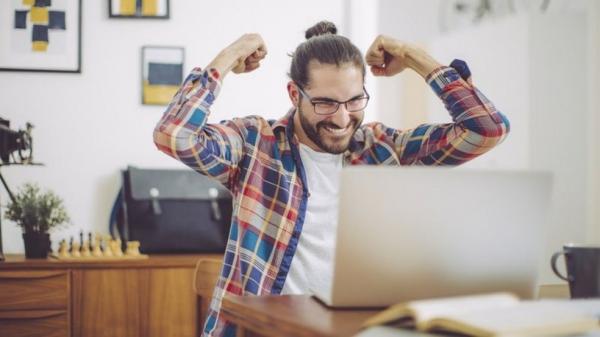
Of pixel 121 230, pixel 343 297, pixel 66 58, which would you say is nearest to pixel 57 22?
pixel 66 58

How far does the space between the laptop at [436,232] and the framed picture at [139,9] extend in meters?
2.51

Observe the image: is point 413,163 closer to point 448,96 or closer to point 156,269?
Answer: point 448,96

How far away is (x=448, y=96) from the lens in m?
1.93

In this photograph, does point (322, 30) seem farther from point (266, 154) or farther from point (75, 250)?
point (75, 250)

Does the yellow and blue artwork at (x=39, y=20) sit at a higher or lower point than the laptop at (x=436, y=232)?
higher

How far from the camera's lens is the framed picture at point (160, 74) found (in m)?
3.42

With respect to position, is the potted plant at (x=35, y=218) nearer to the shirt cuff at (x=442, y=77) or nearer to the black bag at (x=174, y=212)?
the black bag at (x=174, y=212)

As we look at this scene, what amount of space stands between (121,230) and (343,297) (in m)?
2.27

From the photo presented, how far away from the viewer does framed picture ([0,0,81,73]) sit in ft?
11.0

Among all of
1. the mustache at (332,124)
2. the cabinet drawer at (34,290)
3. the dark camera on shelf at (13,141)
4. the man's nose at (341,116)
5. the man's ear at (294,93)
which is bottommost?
the cabinet drawer at (34,290)

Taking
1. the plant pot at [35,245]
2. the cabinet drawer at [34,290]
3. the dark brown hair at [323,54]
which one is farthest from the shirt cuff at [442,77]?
the plant pot at [35,245]

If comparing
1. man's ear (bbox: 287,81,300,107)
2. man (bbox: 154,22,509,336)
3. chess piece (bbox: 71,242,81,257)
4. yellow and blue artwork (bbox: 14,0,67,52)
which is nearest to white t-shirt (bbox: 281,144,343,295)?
man (bbox: 154,22,509,336)

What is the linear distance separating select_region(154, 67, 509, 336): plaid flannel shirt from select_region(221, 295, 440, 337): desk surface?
1.43 ft

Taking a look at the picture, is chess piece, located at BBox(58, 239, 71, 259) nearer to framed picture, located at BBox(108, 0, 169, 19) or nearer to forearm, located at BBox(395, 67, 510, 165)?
framed picture, located at BBox(108, 0, 169, 19)
